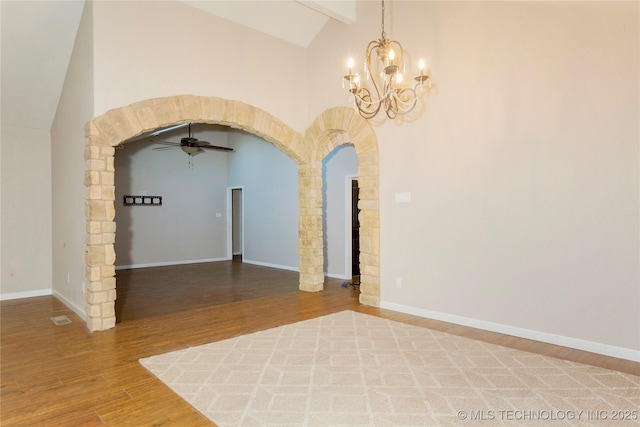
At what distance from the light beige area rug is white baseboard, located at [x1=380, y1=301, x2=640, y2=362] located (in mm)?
445

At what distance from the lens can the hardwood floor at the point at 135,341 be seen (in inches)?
100

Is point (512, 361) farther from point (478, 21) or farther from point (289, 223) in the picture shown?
point (289, 223)

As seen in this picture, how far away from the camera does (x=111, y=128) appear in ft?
14.1

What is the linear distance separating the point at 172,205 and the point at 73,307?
15.8ft

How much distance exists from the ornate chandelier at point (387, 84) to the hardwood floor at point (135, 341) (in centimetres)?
247

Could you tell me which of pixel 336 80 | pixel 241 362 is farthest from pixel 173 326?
pixel 336 80

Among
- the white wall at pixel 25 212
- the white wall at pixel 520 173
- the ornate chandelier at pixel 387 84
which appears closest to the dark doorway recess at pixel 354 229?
the white wall at pixel 520 173

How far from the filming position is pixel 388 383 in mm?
2830

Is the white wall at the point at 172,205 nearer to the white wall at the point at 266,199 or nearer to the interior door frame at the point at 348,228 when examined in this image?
the white wall at the point at 266,199

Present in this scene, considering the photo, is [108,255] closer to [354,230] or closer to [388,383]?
[388,383]

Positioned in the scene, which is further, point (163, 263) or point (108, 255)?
point (163, 263)

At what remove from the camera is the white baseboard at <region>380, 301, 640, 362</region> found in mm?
3279

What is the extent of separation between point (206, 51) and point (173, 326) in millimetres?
3470

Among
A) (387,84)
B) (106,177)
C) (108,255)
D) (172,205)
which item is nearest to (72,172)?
(106,177)
